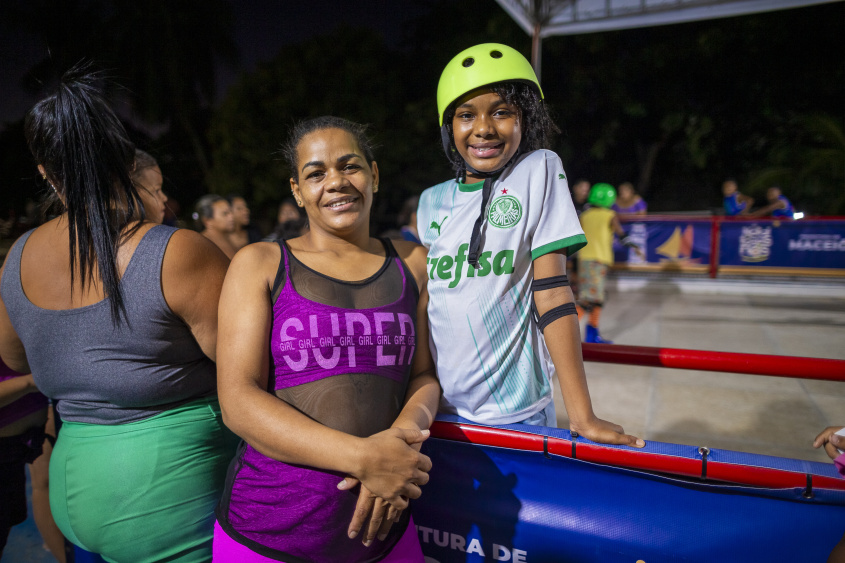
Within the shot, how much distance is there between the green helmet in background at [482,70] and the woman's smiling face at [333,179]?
0.38 metres

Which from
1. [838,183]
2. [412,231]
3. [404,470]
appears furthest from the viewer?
[838,183]

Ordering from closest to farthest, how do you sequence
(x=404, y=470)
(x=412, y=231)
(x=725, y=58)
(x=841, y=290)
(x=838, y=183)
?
(x=404, y=470) < (x=412, y=231) < (x=841, y=290) < (x=838, y=183) < (x=725, y=58)

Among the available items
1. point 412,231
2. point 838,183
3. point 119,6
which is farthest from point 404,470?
point 119,6

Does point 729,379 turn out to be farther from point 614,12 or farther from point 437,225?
point 614,12

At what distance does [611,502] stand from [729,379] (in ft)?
14.6

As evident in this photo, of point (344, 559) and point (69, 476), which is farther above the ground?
point (69, 476)

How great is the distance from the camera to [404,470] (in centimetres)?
121

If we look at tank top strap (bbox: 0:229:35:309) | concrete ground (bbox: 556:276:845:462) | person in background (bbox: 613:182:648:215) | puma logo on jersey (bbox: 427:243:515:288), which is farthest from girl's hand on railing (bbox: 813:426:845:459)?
person in background (bbox: 613:182:648:215)

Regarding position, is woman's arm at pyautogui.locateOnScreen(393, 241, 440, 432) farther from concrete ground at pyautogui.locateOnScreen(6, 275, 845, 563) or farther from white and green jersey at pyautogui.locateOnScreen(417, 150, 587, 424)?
concrete ground at pyautogui.locateOnScreen(6, 275, 845, 563)

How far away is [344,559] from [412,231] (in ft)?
18.3

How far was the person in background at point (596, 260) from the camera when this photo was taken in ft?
21.1

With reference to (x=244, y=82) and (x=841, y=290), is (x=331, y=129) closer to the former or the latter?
(x=841, y=290)

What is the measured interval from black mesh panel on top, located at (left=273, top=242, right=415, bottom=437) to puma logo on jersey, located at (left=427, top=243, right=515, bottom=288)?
16cm

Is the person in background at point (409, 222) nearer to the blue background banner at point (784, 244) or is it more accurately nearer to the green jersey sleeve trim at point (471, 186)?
the green jersey sleeve trim at point (471, 186)
